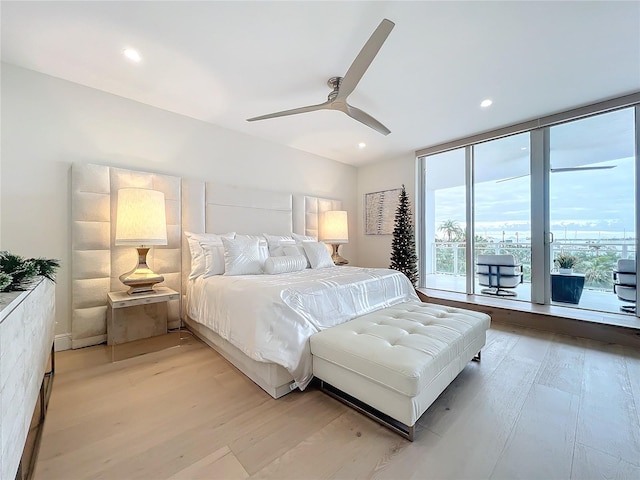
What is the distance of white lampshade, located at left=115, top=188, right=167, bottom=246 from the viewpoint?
8.14 feet

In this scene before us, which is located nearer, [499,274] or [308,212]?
[499,274]

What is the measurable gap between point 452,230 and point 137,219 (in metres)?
4.50

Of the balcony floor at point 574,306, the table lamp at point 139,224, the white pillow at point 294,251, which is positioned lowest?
the balcony floor at point 574,306

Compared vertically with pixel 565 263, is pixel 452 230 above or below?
above

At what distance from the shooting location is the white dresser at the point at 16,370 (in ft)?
2.63

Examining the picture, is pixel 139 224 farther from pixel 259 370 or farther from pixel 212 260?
pixel 259 370

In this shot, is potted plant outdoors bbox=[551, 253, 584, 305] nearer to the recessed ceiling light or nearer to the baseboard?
the recessed ceiling light

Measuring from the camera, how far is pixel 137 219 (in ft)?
8.21

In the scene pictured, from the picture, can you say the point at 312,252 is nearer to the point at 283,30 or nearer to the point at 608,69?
the point at 283,30

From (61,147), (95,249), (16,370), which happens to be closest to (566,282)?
(16,370)

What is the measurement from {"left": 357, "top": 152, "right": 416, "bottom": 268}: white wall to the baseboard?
4440 mm

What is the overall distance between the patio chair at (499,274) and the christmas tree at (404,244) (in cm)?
98

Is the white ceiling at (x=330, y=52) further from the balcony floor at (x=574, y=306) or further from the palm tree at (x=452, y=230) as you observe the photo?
the balcony floor at (x=574, y=306)

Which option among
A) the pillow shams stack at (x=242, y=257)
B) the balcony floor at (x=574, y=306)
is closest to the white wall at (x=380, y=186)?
the balcony floor at (x=574, y=306)
